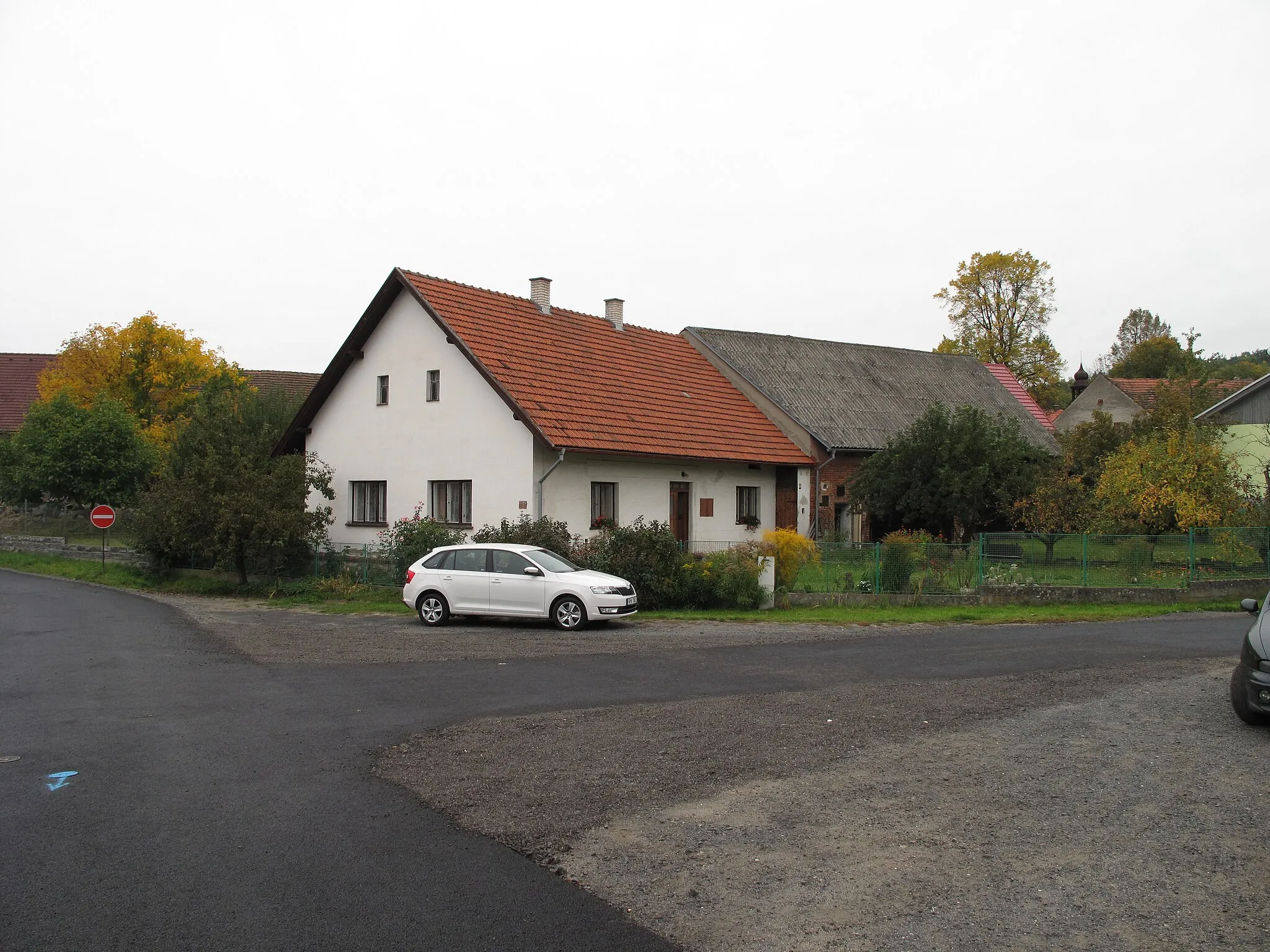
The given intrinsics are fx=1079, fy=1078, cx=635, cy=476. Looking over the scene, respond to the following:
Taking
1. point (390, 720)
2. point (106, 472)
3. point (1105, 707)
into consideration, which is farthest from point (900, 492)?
point (106, 472)

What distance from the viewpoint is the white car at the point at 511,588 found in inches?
737

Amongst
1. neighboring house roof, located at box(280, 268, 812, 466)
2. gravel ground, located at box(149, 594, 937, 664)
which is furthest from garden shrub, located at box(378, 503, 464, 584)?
neighboring house roof, located at box(280, 268, 812, 466)

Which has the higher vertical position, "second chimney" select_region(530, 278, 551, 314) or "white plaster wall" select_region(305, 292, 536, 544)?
"second chimney" select_region(530, 278, 551, 314)

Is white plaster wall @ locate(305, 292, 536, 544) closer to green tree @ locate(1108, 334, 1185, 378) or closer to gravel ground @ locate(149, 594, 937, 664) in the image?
gravel ground @ locate(149, 594, 937, 664)

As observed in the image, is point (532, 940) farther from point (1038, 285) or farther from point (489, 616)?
point (1038, 285)

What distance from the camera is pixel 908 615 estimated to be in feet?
68.0

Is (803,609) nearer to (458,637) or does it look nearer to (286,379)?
(458,637)

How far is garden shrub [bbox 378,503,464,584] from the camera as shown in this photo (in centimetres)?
2416

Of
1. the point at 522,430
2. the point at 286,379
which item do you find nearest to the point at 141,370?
the point at 286,379

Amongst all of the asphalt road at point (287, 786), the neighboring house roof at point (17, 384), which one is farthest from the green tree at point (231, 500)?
the neighboring house roof at point (17, 384)

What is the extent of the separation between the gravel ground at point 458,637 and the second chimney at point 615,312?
48.5 ft

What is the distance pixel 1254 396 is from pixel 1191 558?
1528cm

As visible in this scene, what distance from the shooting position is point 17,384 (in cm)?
6306

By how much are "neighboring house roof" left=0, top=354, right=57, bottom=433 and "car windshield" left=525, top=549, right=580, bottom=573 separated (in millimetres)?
48761
